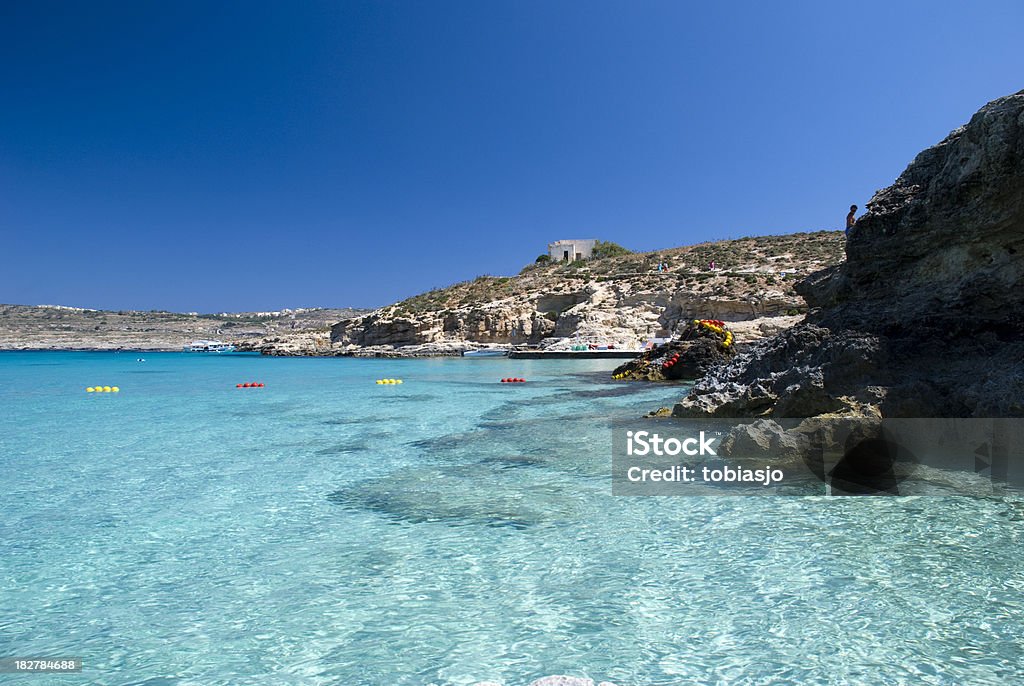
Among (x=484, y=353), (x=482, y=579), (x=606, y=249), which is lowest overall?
(x=482, y=579)

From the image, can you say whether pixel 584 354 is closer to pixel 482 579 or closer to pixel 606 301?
pixel 606 301

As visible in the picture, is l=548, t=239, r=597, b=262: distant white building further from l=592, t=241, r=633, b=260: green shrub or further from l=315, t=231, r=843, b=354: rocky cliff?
l=315, t=231, r=843, b=354: rocky cliff

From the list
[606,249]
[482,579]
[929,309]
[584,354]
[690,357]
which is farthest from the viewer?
[606,249]

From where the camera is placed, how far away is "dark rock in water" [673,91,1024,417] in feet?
20.2

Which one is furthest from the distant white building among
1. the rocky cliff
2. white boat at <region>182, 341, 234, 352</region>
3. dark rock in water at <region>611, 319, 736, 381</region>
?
dark rock in water at <region>611, 319, 736, 381</region>

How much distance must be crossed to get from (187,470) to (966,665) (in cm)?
784

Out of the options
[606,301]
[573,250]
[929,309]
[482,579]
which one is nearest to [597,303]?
[606,301]

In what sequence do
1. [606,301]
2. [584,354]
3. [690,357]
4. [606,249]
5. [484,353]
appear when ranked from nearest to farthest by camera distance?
[690,357]
[584,354]
[606,301]
[484,353]
[606,249]

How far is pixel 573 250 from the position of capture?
74.2 m

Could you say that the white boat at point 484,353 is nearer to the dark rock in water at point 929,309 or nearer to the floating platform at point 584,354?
the floating platform at point 584,354

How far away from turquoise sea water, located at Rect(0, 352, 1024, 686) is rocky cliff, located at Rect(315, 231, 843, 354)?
95.4ft

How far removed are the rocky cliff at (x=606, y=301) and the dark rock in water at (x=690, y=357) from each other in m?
13.4

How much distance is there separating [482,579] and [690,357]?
55.5ft

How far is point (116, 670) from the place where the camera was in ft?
9.30
